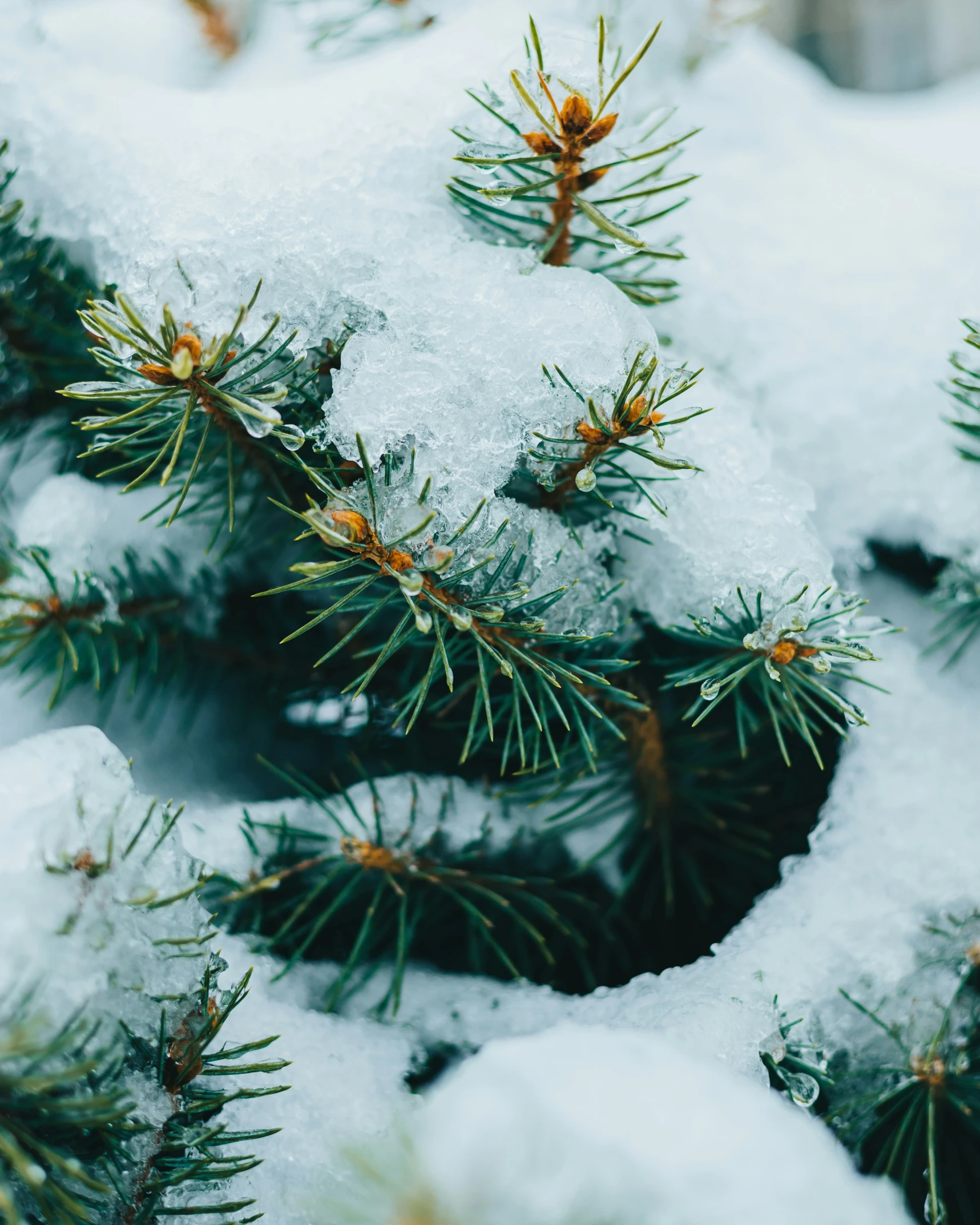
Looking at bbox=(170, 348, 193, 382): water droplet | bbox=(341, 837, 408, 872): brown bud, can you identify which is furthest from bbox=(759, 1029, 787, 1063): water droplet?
bbox=(170, 348, 193, 382): water droplet

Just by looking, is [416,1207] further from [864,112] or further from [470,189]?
[864,112]

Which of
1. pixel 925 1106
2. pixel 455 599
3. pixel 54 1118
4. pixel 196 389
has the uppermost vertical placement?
pixel 196 389

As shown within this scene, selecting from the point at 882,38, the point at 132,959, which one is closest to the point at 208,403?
the point at 132,959

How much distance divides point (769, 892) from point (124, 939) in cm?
36

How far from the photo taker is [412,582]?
36cm

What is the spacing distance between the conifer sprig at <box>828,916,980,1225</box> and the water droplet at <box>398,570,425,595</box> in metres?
0.31

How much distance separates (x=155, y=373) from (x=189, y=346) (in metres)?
0.02

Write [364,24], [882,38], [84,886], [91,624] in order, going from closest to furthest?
[84,886], [91,624], [364,24], [882,38]

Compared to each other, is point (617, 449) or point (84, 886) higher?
point (617, 449)

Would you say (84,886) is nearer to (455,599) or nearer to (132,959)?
(132,959)

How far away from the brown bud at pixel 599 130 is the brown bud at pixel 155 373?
216mm

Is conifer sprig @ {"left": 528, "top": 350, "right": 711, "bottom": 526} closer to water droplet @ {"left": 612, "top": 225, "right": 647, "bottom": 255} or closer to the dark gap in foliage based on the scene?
water droplet @ {"left": 612, "top": 225, "right": 647, "bottom": 255}

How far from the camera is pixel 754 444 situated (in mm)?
478

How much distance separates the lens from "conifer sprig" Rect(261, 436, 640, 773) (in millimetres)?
367
